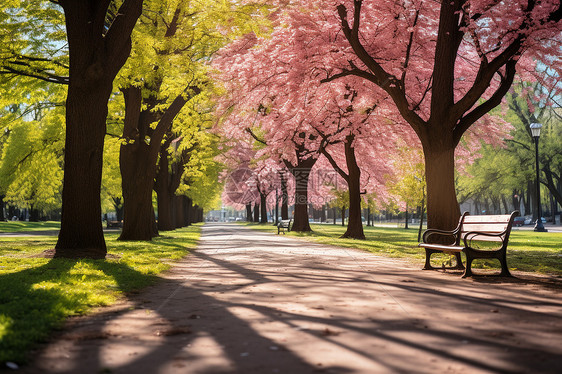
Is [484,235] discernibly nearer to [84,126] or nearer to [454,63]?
[454,63]

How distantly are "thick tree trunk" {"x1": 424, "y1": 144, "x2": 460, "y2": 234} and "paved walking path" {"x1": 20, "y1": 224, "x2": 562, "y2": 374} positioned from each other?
4.13 metres

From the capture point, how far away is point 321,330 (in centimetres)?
518

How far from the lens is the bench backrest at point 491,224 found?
955 centimetres

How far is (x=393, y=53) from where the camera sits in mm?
17031

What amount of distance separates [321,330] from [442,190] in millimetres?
8815

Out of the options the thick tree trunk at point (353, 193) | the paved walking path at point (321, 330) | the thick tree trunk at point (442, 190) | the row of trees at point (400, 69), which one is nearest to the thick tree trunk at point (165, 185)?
the row of trees at point (400, 69)

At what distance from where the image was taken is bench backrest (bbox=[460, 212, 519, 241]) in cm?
955

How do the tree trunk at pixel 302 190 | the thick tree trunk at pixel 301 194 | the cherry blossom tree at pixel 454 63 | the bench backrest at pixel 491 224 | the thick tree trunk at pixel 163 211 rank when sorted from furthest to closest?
the thick tree trunk at pixel 163 211, the thick tree trunk at pixel 301 194, the tree trunk at pixel 302 190, the cherry blossom tree at pixel 454 63, the bench backrest at pixel 491 224

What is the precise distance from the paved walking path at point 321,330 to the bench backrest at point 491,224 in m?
1.06

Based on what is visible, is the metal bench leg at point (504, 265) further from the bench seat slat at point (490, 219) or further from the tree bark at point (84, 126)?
the tree bark at point (84, 126)

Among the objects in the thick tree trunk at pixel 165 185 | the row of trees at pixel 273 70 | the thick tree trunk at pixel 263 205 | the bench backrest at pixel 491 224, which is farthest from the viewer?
the thick tree trunk at pixel 263 205

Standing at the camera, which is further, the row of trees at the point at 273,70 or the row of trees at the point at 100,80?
the row of trees at the point at 273,70

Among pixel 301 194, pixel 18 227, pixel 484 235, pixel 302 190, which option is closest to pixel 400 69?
pixel 484 235

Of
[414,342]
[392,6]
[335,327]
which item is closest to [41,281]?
[335,327]
